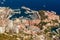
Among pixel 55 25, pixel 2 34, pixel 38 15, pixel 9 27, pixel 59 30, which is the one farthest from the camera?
pixel 38 15

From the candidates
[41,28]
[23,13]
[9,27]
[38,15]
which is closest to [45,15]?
[38,15]

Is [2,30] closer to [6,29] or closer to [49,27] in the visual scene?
[6,29]

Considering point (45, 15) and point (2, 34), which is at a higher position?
point (45, 15)

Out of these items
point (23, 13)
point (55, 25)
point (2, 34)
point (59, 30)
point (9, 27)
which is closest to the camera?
point (2, 34)

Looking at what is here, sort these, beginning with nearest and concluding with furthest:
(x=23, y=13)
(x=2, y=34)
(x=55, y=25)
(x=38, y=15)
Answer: (x=2, y=34), (x=55, y=25), (x=38, y=15), (x=23, y=13)

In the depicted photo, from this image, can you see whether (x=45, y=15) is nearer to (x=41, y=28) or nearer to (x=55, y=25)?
(x=55, y=25)

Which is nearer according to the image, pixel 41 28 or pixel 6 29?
pixel 6 29

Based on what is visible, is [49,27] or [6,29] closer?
[6,29]

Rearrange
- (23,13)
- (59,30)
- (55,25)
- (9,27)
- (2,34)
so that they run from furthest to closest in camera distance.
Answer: (23,13) → (55,25) → (59,30) → (9,27) → (2,34)

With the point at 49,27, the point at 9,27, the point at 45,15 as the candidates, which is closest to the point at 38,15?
the point at 45,15

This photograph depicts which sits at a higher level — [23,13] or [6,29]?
[23,13]
